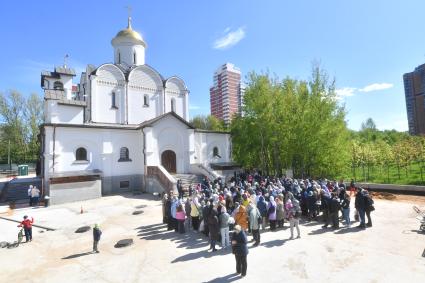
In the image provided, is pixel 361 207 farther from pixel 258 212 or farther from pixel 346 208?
pixel 258 212

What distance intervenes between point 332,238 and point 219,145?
2087cm

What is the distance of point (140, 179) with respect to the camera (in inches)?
974

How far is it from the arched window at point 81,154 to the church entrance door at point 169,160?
6.60 metres

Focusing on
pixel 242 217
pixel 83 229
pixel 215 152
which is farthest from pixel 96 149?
pixel 242 217

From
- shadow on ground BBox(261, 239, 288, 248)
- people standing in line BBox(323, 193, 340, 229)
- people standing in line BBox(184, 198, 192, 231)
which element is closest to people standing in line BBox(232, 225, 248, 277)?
shadow on ground BBox(261, 239, 288, 248)

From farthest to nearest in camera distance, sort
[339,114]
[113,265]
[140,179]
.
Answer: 1. [140,179]
2. [339,114]
3. [113,265]

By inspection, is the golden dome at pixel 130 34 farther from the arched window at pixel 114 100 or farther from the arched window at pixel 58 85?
the arched window at pixel 58 85

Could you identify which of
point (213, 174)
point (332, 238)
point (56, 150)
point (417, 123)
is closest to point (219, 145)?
point (213, 174)

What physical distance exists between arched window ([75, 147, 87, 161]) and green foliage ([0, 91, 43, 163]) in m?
29.6

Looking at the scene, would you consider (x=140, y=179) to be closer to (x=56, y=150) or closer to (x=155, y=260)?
(x=56, y=150)

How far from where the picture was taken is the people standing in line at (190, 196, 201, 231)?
38.5 ft

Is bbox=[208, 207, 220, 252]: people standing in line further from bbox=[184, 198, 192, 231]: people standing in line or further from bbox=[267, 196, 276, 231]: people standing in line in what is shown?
bbox=[267, 196, 276, 231]: people standing in line

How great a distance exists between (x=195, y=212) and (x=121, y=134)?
1492 centimetres

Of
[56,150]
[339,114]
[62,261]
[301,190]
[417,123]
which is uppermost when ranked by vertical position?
[417,123]
